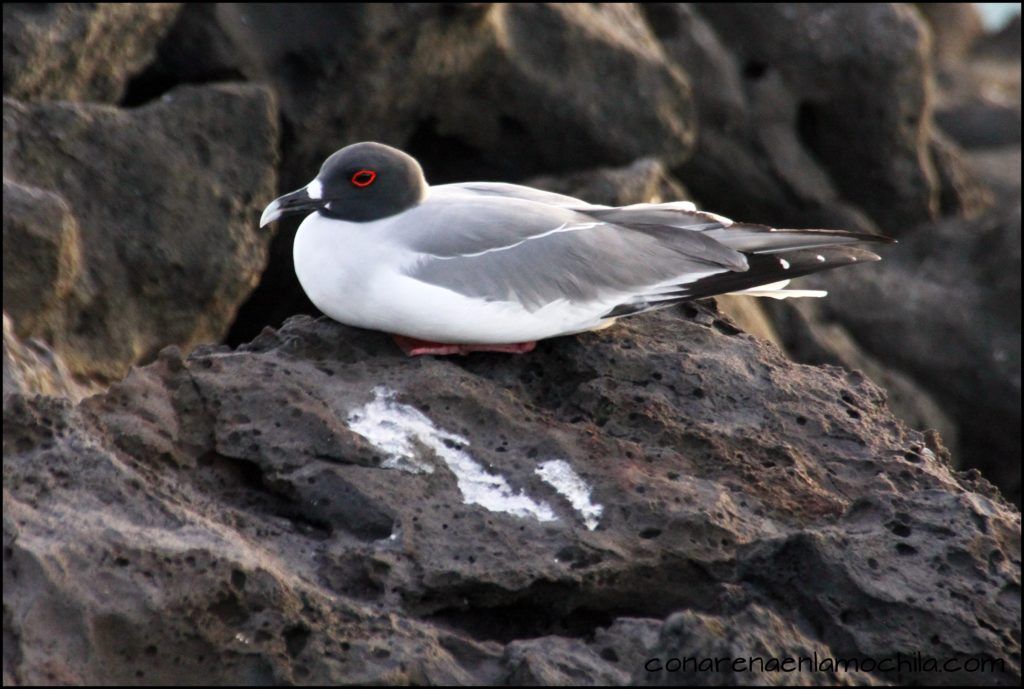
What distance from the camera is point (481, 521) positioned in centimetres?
471

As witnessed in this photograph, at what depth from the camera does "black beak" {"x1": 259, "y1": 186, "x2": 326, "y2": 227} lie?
5816 millimetres

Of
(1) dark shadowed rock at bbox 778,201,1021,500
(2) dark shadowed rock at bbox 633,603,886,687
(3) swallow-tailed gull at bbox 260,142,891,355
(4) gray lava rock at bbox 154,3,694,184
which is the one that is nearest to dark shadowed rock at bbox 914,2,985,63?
(1) dark shadowed rock at bbox 778,201,1021,500

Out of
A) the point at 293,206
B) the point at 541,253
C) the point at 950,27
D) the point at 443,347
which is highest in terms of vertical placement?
the point at 293,206

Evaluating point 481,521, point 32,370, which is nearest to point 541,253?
point 481,521

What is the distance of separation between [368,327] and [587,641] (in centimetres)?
175

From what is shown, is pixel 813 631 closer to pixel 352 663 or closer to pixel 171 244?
pixel 352 663

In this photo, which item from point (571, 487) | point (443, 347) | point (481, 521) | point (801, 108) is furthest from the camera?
point (801, 108)

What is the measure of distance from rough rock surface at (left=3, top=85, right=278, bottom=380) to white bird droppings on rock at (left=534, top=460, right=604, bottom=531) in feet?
12.9

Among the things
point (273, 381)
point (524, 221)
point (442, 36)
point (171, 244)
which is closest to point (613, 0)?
point (442, 36)

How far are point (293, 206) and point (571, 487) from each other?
→ 5.81 feet

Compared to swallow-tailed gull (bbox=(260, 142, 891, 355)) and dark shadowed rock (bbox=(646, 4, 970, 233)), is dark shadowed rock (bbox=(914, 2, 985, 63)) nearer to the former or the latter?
dark shadowed rock (bbox=(646, 4, 970, 233))

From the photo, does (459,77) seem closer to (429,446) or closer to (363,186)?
(363,186)

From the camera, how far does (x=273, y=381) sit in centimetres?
515

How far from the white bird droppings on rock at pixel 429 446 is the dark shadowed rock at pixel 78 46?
444 cm
